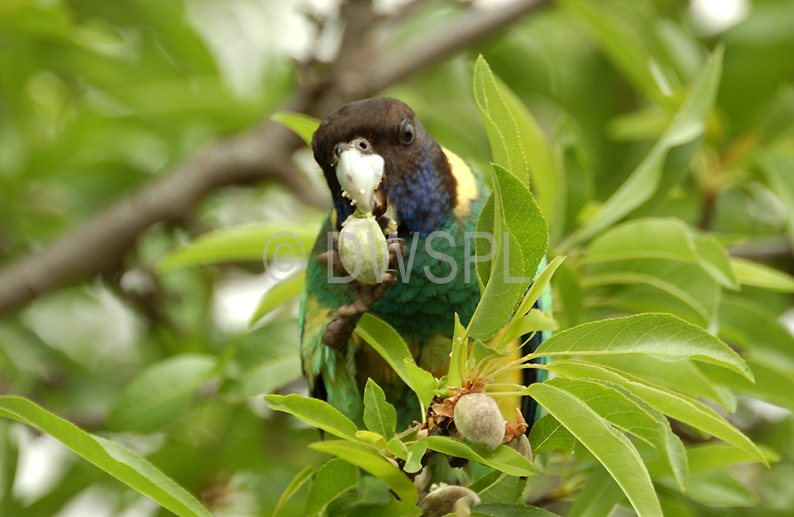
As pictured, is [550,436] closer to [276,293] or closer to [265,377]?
[265,377]

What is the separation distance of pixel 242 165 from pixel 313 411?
181 centimetres

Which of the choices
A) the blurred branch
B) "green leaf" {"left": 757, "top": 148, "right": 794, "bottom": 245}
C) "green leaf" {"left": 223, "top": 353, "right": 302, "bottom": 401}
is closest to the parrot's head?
"green leaf" {"left": 223, "top": 353, "right": 302, "bottom": 401}

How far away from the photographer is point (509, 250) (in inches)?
42.4

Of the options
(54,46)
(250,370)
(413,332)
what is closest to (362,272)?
(413,332)

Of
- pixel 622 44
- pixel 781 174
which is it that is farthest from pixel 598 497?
pixel 622 44

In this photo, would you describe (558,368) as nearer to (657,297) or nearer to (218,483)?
(657,297)

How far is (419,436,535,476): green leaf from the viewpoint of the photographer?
1108 millimetres

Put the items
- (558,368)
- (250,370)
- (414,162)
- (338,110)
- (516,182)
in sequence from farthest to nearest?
(250,370) → (414,162) → (338,110) → (558,368) → (516,182)

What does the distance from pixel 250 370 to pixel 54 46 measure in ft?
6.36

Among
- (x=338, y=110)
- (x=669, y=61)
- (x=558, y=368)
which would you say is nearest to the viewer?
(x=558, y=368)

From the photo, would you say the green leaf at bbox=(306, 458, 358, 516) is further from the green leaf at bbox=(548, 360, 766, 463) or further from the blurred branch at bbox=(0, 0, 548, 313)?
the blurred branch at bbox=(0, 0, 548, 313)

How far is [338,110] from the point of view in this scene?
4.83 feet

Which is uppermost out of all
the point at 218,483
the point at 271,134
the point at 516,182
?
the point at 271,134

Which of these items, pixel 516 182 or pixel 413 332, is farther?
pixel 413 332
